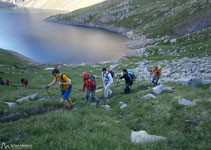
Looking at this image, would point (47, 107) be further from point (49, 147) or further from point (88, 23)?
point (88, 23)

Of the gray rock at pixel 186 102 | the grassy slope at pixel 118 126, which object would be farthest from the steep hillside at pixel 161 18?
the grassy slope at pixel 118 126

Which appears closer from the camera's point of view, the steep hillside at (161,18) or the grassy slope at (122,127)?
the grassy slope at (122,127)

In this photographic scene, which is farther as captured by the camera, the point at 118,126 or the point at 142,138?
the point at 118,126

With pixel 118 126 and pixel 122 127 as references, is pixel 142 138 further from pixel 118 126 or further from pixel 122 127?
pixel 118 126

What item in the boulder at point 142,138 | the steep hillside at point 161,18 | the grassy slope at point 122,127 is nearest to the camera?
the grassy slope at point 122,127

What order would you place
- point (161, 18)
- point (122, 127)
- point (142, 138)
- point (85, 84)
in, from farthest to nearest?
point (161, 18), point (85, 84), point (122, 127), point (142, 138)

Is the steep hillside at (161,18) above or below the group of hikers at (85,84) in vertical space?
above


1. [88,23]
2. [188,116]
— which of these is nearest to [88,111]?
[188,116]

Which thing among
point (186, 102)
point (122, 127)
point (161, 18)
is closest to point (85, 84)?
point (122, 127)

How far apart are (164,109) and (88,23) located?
124 metres

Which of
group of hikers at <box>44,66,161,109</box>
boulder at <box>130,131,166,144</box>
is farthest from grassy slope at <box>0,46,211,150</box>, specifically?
group of hikers at <box>44,66,161,109</box>

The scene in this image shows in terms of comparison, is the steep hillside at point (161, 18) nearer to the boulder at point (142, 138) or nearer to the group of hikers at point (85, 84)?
the group of hikers at point (85, 84)

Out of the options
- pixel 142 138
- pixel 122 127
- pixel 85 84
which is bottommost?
pixel 122 127

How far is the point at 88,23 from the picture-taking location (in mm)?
123375
